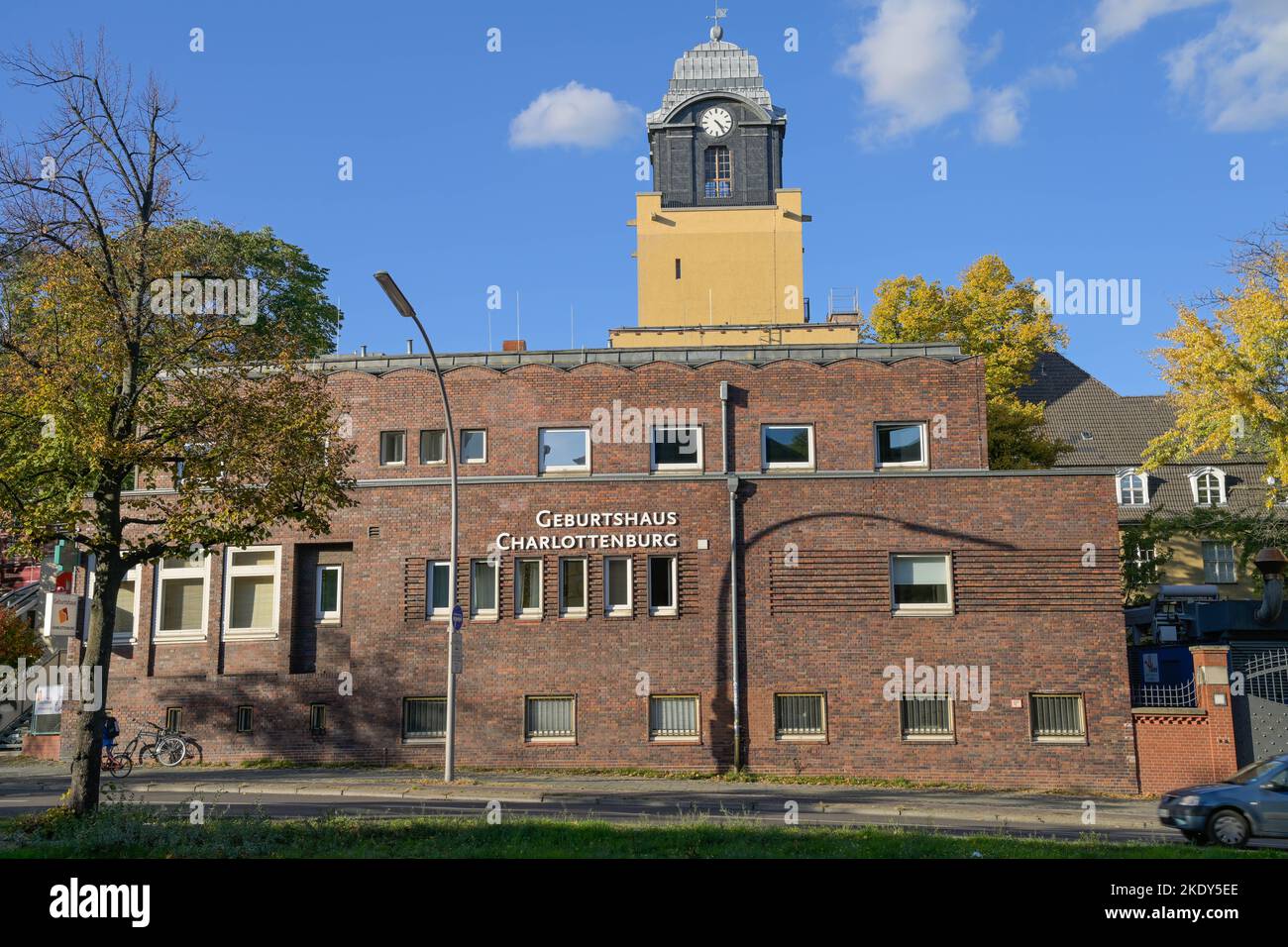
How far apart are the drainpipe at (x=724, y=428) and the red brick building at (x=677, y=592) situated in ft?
0.26

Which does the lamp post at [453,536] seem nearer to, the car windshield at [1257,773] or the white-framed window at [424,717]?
the white-framed window at [424,717]

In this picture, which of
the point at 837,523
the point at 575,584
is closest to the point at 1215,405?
the point at 837,523

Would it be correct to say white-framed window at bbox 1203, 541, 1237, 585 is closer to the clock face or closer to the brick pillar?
the brick pillar

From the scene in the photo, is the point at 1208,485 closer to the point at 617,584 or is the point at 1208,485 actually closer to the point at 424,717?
the point at 617,584

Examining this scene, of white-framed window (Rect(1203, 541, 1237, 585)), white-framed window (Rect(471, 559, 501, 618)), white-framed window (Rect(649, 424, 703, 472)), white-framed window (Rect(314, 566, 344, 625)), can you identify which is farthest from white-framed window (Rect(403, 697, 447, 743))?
white-framed window (Rect(1203, 541, 1237, 585))

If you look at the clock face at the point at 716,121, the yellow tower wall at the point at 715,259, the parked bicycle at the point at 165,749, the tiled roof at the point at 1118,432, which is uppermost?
the clock face at the point at 716,121

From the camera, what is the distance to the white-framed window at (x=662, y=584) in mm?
26438

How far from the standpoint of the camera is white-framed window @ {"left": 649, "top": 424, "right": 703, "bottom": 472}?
27266 mm

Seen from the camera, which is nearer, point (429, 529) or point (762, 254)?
point (429, 529)

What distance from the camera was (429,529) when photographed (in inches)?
1059

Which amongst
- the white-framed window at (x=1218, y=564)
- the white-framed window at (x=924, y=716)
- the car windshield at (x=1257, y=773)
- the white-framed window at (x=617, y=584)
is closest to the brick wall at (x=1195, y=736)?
the white-framed window at (x=924, y=716)
